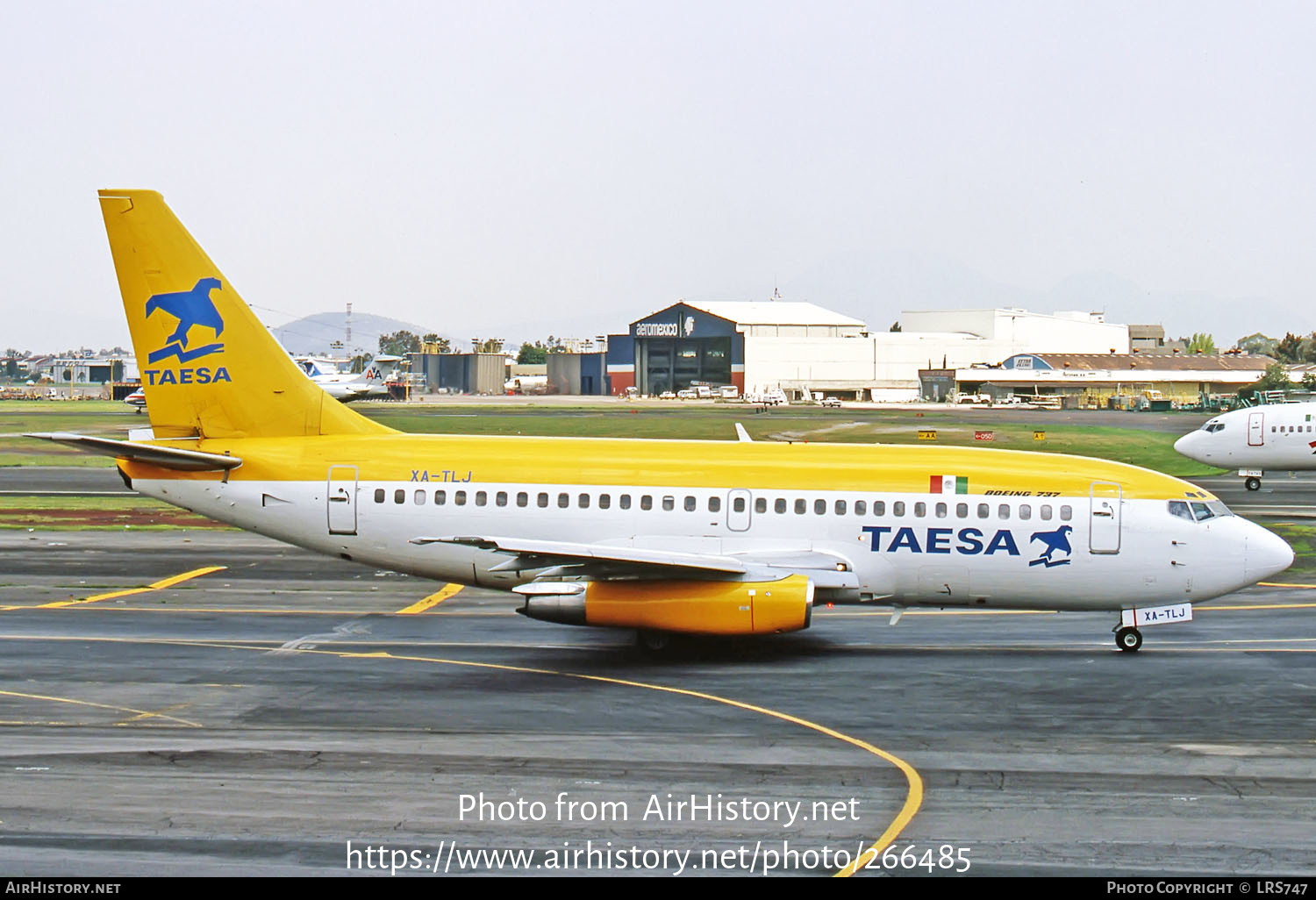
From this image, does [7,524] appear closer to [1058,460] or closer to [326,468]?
[326,468]

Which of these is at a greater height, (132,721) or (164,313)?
(164,313)

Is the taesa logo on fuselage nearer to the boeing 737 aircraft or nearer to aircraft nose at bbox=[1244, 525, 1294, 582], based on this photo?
aircraft nose at bbox=[1244, 525, 1294, 582]

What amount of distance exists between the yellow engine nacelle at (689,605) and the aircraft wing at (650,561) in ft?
1.03

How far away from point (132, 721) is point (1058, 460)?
742 inches

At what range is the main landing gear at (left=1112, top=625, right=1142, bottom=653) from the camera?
25562 mm

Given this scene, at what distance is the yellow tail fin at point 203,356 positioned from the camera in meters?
26.4

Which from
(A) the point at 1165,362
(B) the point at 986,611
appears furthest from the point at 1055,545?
(A) the point at 1165,362

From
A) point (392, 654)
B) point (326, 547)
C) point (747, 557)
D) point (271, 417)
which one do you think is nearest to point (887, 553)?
point (747, 557)

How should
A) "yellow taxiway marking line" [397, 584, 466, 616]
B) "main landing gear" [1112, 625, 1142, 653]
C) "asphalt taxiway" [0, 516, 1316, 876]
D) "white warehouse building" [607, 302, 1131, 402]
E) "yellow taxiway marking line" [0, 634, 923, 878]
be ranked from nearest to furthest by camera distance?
"asphalt taxiway" [0, 516, 1316, 876] < "yellow taxiway marking line" [0, 634, 923, 878] < "main landing gear" [1112, 625, 1142, 653] < "yellow taxiway marking line" [397, 584, 466, 616] < "white warehouse building" [607, 302, 1131, 402]

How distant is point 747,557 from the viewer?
83.3 ft

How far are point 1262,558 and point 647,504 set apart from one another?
12650mm

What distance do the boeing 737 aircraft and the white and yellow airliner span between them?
3484 centimetres

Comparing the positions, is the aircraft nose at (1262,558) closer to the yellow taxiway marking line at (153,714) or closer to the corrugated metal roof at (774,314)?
the yellow taxiway marking line at (153,714)

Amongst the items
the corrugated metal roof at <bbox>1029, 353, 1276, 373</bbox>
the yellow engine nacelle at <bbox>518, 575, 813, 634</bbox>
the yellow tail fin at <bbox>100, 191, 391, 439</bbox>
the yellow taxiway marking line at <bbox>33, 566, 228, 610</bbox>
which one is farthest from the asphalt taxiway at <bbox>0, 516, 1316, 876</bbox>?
the corrugated metal roof at <bbox>1029, 353, 1276, 373</bbox>
